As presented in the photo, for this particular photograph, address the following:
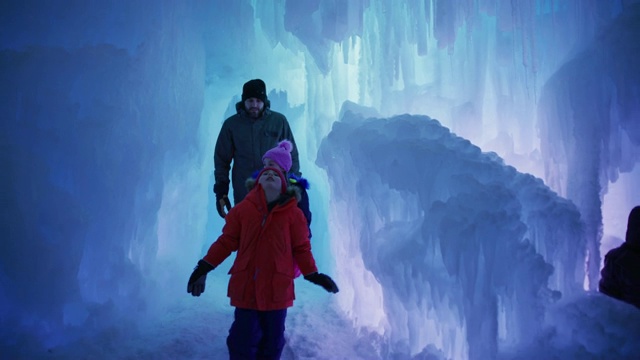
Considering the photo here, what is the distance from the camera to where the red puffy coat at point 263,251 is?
258 centimetres

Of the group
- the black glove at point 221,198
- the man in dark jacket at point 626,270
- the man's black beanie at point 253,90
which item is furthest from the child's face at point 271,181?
the man in dark jacket at point 626,270

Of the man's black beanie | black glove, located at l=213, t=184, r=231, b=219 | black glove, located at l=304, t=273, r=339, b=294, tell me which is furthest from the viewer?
the man's black beanie

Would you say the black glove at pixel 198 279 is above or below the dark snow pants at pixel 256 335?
above

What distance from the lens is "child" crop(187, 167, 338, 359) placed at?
258 centimetres

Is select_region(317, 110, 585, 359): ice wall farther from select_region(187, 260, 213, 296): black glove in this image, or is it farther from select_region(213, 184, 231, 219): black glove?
select_region(187, 260, 213, 296): black glove

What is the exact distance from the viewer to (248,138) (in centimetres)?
374

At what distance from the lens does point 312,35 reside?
726cm

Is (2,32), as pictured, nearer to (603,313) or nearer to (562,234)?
(562,234)

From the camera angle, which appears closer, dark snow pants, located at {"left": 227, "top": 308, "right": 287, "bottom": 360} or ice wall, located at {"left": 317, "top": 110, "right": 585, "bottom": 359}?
dark snow pants, located at {"left": 227, "top": 308, "right": 287, "bottom": 360}

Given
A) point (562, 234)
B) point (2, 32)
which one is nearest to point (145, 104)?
point (2, 32)

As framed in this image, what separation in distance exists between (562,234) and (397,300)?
1.69 metres

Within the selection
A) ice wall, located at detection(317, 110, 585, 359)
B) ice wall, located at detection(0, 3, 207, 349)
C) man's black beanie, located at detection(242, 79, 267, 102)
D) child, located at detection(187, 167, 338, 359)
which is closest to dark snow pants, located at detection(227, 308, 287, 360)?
child, located at detection(187, 167, 338, 359)

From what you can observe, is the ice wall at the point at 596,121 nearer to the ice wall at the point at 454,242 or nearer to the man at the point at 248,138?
the ice wall at the point at 454,242

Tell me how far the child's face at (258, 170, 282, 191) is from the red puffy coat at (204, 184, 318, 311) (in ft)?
0.15
